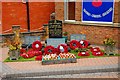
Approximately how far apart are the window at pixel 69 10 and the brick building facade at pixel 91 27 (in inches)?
6.1

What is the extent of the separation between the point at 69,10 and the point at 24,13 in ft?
10.5

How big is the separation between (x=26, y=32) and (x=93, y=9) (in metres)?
4.70

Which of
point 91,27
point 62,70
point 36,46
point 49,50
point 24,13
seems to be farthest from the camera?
point 24,13

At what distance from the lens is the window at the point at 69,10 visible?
14.7 meters

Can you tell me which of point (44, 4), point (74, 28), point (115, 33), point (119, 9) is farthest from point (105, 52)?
point (44, 4)

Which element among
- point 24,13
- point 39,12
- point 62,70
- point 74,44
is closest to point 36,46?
point 74,44

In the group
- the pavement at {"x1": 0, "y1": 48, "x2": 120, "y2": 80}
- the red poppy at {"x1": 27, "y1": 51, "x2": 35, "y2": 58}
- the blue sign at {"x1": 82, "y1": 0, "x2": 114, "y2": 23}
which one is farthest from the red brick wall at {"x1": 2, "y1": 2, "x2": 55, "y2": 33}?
the pavement at {"x1": 0, "y1": 48, "x2": 120, "y2": 80}

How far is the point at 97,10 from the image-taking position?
1309cm

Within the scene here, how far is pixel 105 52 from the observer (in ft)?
36.7

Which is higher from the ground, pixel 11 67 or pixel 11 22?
pixel 11 22

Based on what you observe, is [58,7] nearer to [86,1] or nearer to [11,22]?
[86,1]

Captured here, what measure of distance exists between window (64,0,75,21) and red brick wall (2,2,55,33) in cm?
194

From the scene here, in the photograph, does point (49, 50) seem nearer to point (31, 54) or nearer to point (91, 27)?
point (31, 54)

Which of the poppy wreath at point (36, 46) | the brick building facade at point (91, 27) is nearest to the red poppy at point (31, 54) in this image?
the poppy wreath at point (36, 46)
